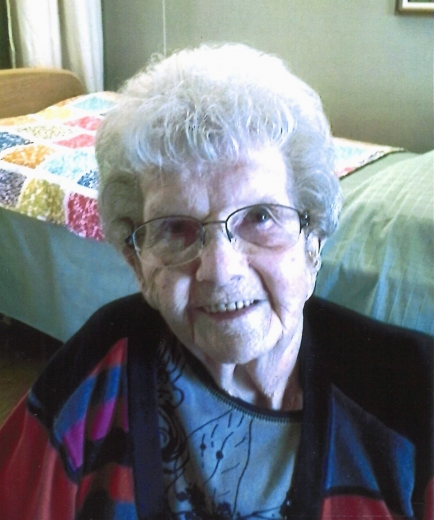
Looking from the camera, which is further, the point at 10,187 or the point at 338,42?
the point at 338,42

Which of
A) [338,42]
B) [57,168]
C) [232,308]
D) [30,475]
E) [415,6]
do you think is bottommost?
[30,475]

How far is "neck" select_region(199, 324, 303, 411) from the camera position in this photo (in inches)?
28.0

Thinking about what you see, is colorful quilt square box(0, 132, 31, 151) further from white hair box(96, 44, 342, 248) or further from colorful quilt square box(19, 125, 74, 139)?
white hair box(96, 44, 342, 248)

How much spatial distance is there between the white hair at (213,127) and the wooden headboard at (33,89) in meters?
1.43

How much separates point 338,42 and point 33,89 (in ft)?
3.53

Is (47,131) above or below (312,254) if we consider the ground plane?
below

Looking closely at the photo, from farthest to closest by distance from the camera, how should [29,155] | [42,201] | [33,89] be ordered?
[33,89] → [29,155] → [42,201]

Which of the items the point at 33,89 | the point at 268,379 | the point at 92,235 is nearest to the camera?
the point at 268,379

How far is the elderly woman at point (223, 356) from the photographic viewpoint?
0.63 metres

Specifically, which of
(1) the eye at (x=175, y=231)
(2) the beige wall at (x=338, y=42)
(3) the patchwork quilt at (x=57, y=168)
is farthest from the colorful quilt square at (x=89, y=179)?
(1) the eye at (x=175, y=231)

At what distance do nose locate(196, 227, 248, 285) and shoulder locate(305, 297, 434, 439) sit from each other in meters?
0.19

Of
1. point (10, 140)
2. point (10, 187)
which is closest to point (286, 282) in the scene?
point (10, 187)

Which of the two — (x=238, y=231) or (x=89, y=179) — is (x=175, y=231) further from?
(x=89, y=179)

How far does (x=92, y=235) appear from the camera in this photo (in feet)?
4.20
